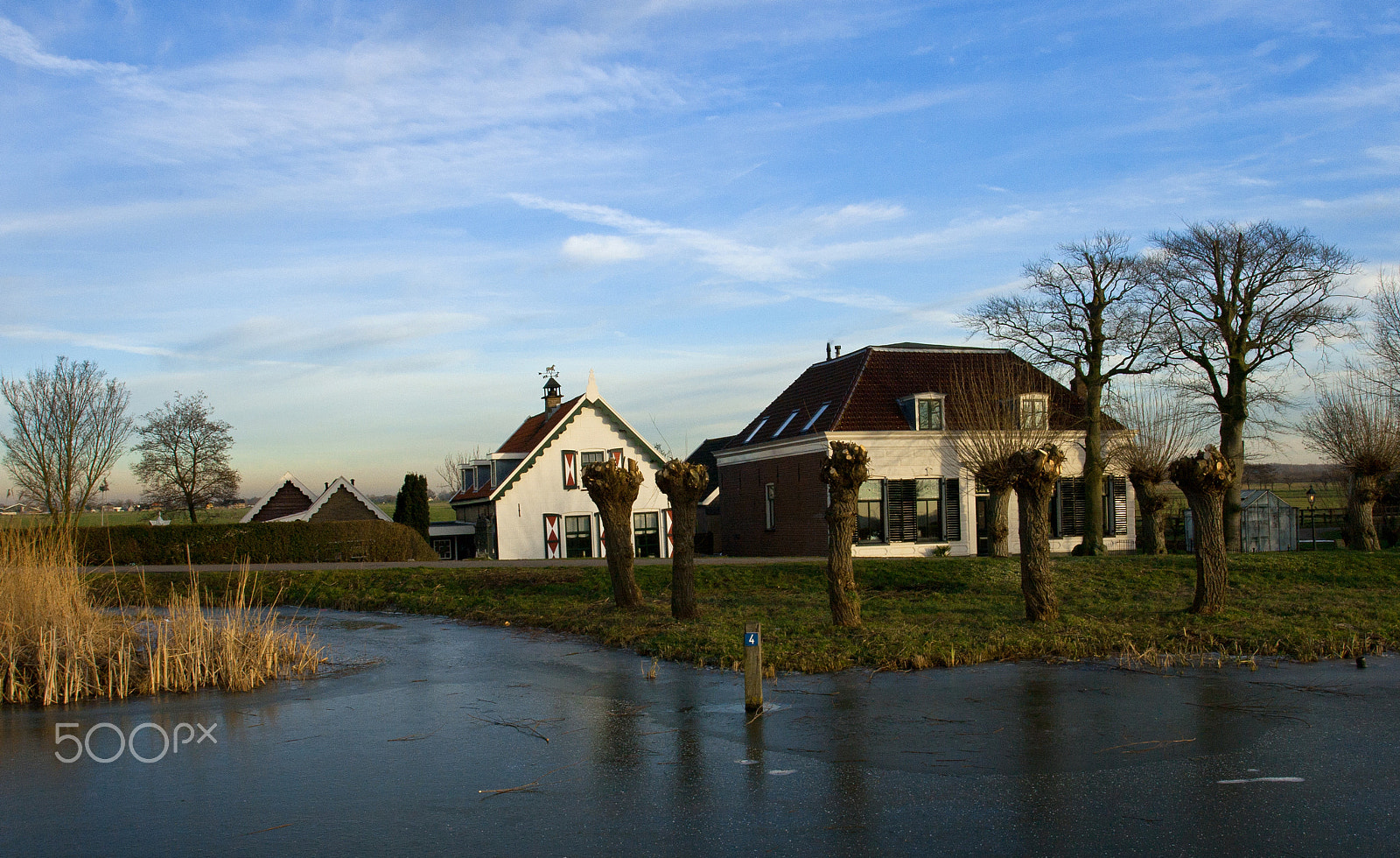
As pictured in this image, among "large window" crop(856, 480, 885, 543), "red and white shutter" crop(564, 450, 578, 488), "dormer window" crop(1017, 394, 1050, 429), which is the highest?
"dormer window" crop(1017, 394, 1050, 429)

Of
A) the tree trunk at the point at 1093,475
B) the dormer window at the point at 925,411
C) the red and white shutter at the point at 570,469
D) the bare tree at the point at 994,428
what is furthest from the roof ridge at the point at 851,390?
the red and white shutter at the point at 570,469

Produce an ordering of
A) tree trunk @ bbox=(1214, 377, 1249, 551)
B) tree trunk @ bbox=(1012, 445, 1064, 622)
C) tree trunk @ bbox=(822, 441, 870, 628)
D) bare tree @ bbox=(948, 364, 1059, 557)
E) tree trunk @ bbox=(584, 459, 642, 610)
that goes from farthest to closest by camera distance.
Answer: tree trunk @ bbox=(1214, 377, 1249, 551), bare tree @ bbox=(948, 364, 1059, 557), tree trunk @ bbox=(584, 459, 642, 610), tree trunk @ bbox=(1012, 445, 1064, 622), tree trunk @ bbox=(822, 441, 870, 628)

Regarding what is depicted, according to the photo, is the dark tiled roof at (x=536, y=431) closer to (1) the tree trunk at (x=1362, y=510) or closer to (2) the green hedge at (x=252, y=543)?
(2) the green hedge at (x=252, y=543)

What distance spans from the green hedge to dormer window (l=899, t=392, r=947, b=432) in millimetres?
17967

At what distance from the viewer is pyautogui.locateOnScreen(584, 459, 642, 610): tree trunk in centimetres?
1823

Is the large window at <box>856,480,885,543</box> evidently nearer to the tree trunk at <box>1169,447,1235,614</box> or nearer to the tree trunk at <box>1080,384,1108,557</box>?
the tree trunk at <box>1080,384,1108,557</box>

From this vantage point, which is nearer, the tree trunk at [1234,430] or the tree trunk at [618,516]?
the tree trunk at [618,516]

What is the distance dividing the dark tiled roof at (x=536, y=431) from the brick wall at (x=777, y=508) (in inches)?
319

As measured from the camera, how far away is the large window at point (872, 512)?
1288 inches

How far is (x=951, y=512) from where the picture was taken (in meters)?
33.4

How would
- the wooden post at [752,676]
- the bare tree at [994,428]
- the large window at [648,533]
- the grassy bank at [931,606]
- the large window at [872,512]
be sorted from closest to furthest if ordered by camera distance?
1. the wooden post at [752,676]
2. the grassy bank at [931,606]
3. the bare tree at [994,428]
4. the large window at [872,512]
5. the large window at [648,533]

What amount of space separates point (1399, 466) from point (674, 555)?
26389mm

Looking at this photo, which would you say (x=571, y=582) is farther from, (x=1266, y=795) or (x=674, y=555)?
(x=1266, y=795)

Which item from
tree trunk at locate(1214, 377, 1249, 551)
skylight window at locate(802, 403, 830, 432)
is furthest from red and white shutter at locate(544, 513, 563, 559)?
tree trunk at locate(1214, 377, 1249, 551)
